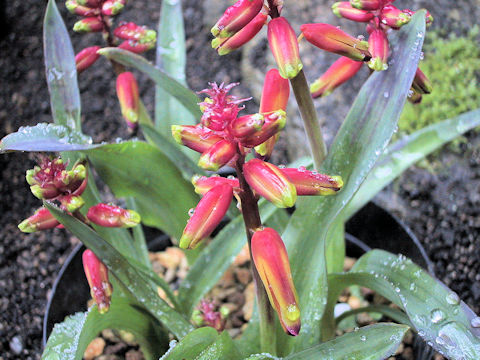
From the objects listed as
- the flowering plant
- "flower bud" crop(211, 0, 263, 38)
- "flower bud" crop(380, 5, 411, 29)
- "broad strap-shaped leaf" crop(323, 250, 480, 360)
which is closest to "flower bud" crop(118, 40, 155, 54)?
the flowering plant

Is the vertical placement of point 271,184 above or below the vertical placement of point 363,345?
above

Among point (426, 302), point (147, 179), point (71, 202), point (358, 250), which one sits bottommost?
point (358, 250)

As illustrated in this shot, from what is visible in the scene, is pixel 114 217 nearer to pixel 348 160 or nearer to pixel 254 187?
pixel 254 187

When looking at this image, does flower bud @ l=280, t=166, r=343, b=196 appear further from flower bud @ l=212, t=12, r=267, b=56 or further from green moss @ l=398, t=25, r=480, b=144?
green moss @ l=398, t=25, r=480, b=144

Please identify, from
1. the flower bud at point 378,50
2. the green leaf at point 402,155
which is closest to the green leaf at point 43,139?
the flower bud at point 378,50

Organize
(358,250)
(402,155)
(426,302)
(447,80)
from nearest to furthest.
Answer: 1. (426,302)
2. (402,155)
3. (358,250)
4. (447,80)

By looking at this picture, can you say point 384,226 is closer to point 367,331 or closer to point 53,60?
point 367,331

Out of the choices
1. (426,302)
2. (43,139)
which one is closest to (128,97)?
(43,139)
